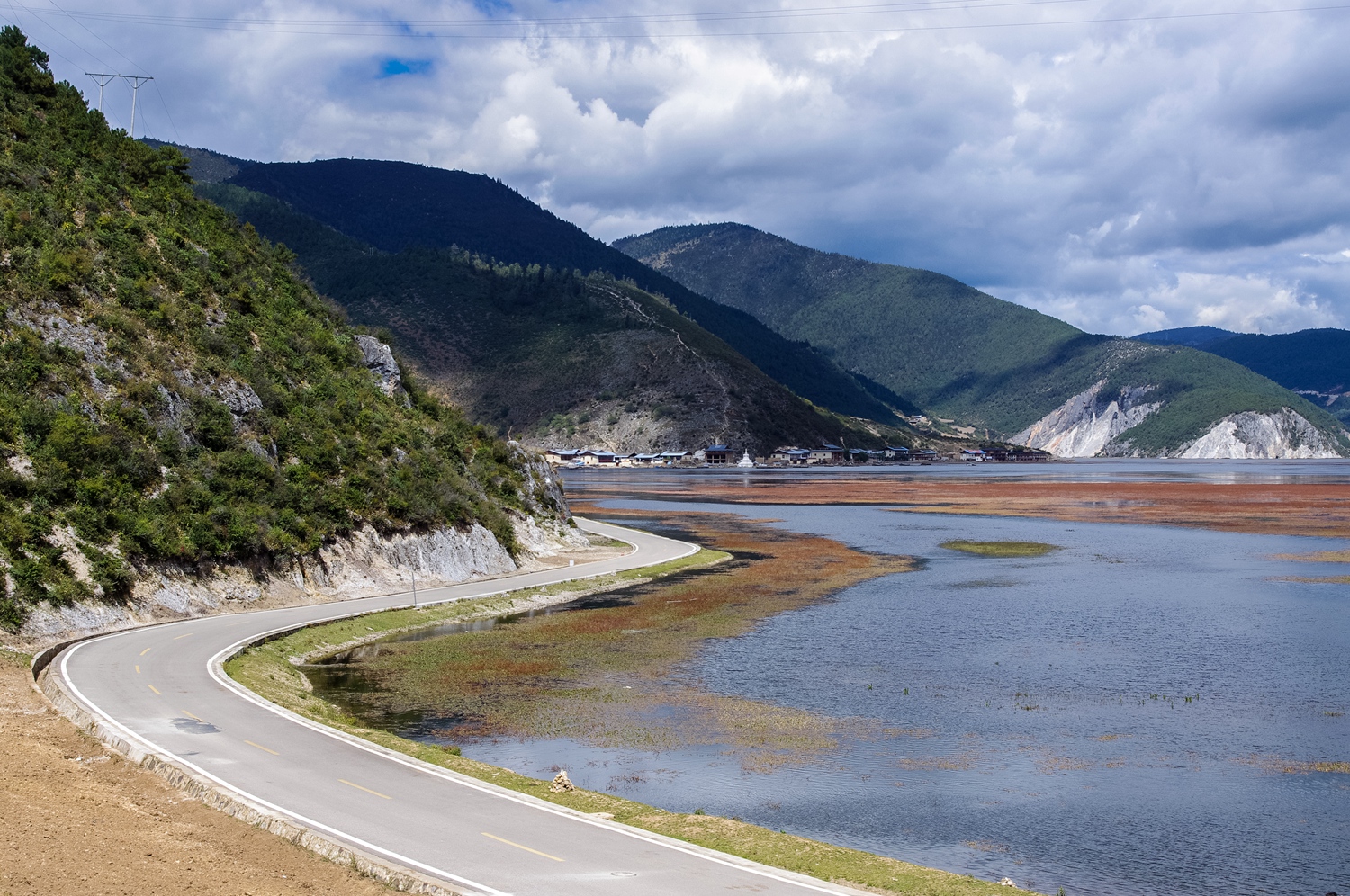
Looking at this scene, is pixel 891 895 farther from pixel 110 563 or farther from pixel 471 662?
pixel 110 563

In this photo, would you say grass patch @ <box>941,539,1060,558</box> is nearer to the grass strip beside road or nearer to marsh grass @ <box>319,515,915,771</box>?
marsh grass @ <box>319,515,915,771</box>

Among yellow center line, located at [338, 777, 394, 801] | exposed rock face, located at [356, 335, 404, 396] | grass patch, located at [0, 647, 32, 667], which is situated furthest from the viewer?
exposed rock face, located at [356, 335, 404, 396]

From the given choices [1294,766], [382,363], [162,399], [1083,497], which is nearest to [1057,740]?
[1294,766]

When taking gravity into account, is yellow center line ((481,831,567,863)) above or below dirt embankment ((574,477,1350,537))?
below

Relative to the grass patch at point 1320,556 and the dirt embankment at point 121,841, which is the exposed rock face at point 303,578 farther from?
the grass patch at point 1320,556

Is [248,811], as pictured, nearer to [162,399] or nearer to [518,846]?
[518,846]

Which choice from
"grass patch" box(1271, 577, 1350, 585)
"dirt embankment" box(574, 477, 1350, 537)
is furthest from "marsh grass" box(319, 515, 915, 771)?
"dirt embankment" box(574, 477, 1350, 537)

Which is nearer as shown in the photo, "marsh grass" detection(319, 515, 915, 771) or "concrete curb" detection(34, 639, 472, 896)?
"concrete curb" detection(34, 639, 472, 896)
